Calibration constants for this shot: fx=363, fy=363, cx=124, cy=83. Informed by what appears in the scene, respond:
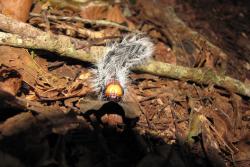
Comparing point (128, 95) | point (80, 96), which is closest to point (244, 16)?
point (128, 95)

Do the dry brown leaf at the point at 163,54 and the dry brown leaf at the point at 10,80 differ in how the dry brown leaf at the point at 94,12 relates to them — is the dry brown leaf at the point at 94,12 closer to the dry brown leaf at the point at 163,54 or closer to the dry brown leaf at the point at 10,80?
the dry brown leaf at the point at 163,54

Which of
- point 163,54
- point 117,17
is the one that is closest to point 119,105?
point 163,54

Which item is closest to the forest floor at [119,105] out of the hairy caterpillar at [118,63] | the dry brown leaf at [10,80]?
the dry brown leaf at [10,80]

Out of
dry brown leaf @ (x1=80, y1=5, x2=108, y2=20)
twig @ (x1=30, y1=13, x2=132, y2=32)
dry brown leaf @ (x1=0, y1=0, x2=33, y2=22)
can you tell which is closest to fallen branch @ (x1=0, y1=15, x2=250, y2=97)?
dry brown leaf @ (x1=0, y1=0, x2=33, y2=22)

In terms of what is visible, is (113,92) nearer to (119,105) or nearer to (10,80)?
(119,105)

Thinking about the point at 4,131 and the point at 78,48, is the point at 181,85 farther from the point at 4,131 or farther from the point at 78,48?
the point at 4,131

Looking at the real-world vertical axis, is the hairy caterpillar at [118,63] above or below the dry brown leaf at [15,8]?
below

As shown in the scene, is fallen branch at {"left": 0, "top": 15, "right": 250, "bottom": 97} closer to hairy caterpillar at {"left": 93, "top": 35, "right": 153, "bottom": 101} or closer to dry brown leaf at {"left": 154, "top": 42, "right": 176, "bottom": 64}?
hairy caterpillar at {"left": 93, "top": 35, "right": 153, "bottom": 101}
